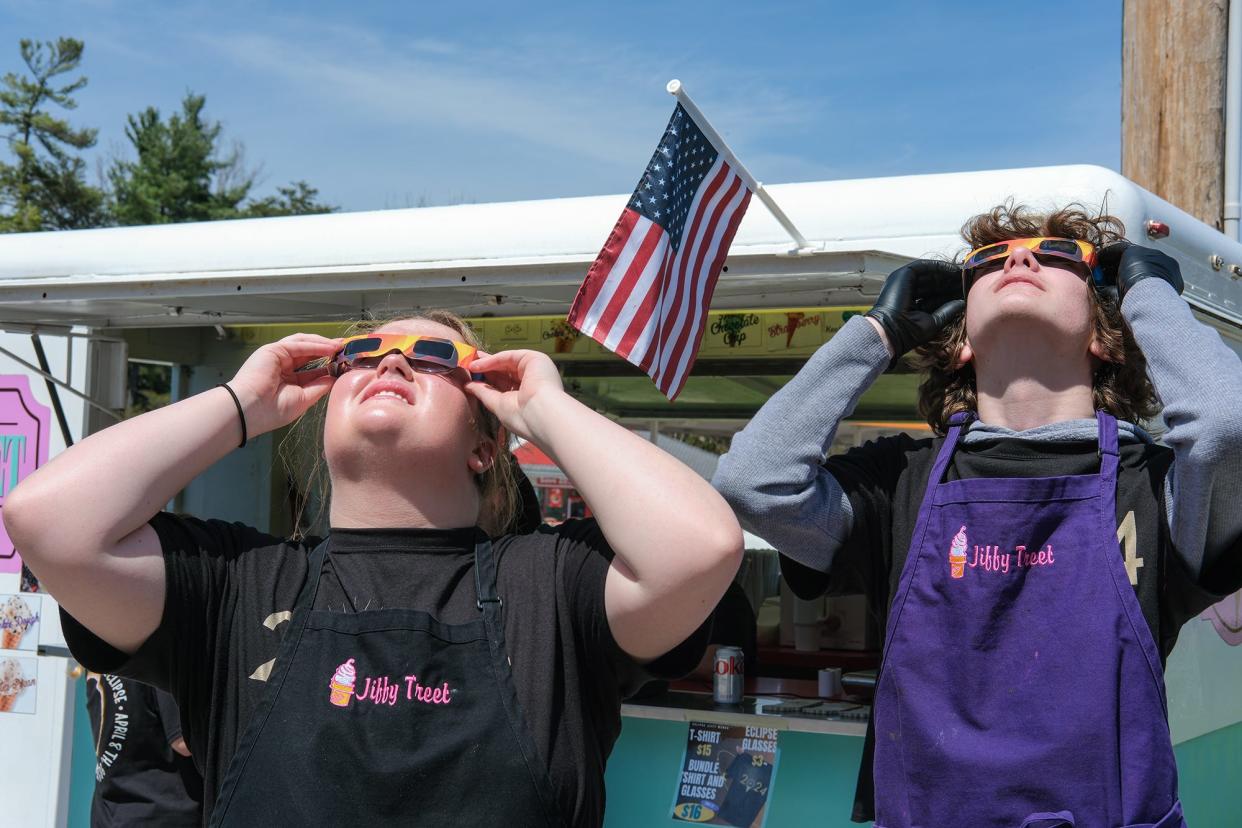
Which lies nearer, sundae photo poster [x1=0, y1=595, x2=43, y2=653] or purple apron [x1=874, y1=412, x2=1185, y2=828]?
purple apron [x1=874, y1=412, x2=1185, y2=828]

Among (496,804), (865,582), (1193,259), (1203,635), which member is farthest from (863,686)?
(496,804)

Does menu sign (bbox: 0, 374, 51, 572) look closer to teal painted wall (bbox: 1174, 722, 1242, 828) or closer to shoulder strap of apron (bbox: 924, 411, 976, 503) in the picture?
shoulder strap of apron (bbox: 924, 411, 976, 503)

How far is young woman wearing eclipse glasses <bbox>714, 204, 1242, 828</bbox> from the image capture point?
6.57ft

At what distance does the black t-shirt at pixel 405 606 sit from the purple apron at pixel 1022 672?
0.42 m

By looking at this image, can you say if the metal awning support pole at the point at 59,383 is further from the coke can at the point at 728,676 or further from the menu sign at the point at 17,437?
the coke can at the point at 728,676

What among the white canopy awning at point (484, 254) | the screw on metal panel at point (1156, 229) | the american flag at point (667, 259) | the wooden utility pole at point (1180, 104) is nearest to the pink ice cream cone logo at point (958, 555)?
the american flag at point (667, 259)

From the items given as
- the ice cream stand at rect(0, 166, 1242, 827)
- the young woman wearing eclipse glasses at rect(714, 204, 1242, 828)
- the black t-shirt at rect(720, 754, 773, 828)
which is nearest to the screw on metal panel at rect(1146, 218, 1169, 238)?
the ice cream stand at rect(0, 166, 1242, 827)

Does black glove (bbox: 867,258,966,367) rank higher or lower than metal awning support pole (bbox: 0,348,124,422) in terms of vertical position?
lower

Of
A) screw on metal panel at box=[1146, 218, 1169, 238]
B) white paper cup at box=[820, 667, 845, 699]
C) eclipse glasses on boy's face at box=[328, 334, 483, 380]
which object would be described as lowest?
white paper cup at box=[820, 667, 845, 699]

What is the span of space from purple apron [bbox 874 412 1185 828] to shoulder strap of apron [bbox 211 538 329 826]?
101cm

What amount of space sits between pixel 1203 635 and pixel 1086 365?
1.95 m

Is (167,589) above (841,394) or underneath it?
underneath

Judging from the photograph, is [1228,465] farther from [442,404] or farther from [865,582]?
[442,404]

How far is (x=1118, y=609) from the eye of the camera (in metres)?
2.03
